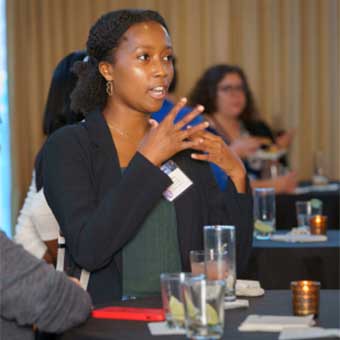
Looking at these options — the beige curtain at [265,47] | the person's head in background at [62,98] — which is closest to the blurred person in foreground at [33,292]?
the person's head in background at [62,98]

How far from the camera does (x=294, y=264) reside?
4145 millimetres

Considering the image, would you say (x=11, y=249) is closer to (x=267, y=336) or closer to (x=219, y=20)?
(x=267, y=336)

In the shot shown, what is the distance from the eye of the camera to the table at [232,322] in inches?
85.5

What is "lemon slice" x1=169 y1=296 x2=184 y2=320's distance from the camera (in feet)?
7.18

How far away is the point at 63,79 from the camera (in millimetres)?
3830

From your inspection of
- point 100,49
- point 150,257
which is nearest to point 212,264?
point 150,257

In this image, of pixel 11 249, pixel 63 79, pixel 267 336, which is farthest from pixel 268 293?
pixel 63 79

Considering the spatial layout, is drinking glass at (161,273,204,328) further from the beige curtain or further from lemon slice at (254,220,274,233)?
the beige curtain

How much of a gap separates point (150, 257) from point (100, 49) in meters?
0.71

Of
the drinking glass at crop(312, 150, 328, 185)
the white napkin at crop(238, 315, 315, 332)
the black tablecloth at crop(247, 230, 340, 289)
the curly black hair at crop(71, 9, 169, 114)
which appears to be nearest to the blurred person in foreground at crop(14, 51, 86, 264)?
the curly black hair at crop(71, 9, 169, 114)

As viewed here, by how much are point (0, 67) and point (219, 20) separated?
1.94 m

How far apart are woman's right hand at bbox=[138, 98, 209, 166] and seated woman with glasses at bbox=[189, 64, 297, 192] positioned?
12.7 ft

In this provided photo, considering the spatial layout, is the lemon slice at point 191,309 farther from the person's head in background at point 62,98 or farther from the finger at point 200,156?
the person's head in background at point 62,98

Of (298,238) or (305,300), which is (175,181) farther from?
(298,238)
